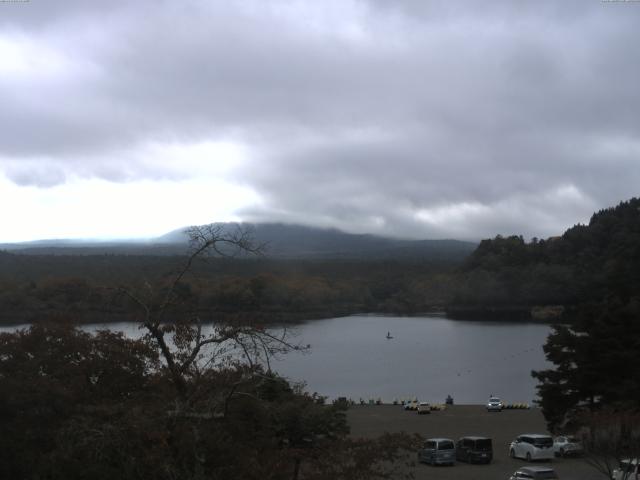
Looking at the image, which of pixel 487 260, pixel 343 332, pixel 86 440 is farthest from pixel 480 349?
pixel 86 440

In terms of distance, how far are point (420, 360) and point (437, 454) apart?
32347 mm

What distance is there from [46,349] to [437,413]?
1624cm

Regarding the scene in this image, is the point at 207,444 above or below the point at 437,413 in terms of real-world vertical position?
above

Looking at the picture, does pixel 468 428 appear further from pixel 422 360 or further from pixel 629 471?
pixel 422 360

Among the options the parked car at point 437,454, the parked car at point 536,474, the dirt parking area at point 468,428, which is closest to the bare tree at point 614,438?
the parked car at point 536,474

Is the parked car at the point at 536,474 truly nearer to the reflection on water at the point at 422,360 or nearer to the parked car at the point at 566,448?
the parked car at the point at 566,448

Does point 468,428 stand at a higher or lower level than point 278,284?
lower

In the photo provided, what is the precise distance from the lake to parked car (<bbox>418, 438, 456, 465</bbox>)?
35.6ft

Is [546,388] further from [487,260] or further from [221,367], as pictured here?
[487,260]

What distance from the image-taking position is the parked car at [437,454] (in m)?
13.7

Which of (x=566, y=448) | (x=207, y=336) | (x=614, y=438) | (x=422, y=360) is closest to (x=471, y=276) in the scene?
(x=422, y=360)

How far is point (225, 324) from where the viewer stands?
219 inches

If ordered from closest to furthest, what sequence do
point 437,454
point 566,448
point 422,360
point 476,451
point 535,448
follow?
point 535,448, point 437,454, point 476,451, point 566,448, point 422,360

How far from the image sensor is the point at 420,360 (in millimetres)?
45656
